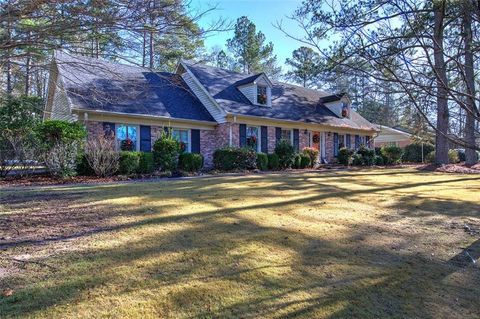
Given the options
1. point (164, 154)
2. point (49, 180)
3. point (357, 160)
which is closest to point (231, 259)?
point (49, 180)

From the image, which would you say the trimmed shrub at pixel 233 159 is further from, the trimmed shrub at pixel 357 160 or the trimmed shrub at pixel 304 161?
the trimmed shrub at pixel 357 160

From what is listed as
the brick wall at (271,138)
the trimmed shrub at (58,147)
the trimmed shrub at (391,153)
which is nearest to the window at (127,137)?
the trimmed shrub at (58,147)

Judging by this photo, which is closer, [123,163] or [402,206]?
[402,206]

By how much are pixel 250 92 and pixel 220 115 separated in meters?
2.71

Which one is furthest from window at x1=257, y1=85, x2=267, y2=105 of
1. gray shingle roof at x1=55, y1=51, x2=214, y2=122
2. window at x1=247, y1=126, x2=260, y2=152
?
gray shingle roof at x1=55, y1=51, x2=214, y2=122

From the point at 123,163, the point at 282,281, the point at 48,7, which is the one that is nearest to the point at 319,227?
the point at 282,281

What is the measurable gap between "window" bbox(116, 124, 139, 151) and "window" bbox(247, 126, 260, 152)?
5.65m

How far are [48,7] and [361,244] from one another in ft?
14.3

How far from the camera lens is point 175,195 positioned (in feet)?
23.5

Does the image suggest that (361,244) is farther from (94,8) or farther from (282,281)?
(94,8)

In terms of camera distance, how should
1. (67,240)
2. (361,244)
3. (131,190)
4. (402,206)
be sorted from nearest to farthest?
1. (67,240)
2. (361,244)
3. (402,206)
4. (131,190)

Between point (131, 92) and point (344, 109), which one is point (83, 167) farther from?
point (344, 109)

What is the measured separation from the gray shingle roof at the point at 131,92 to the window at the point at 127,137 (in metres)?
0.76

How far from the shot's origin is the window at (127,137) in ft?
48.9
